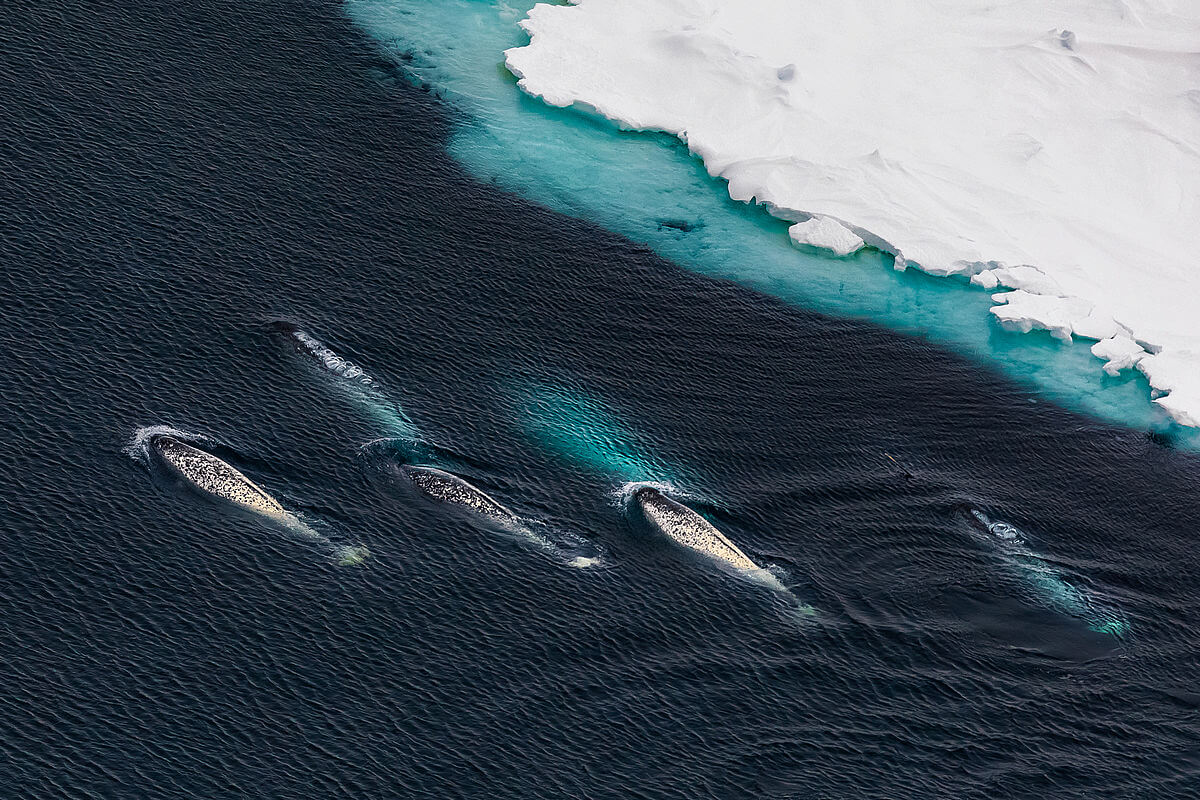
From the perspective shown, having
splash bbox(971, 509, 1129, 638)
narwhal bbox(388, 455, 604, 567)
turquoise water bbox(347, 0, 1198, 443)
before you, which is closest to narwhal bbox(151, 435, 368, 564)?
narwhal bbox(388, 455, 604, 567)

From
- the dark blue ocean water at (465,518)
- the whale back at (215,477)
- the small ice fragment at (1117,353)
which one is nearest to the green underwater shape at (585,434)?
the dark blue ocean water at (465,518)

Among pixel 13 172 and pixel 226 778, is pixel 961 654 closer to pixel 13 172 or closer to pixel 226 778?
pixel 226 778

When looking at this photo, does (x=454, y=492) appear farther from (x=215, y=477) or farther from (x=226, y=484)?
(x=215, y=477)

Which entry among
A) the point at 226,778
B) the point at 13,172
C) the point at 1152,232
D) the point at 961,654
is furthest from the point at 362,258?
the point at 1152,232

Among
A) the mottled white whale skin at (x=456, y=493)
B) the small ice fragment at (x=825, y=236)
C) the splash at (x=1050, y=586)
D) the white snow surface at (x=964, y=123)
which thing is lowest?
the splash at (x=1050, y=586)

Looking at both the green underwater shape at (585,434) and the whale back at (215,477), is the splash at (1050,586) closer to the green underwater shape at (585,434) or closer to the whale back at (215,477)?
the green underwater shape at (585,434)

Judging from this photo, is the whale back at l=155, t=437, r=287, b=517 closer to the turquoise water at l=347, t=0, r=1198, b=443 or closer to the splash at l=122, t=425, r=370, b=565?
the splash at l=122, t=425, r=370, b=565
